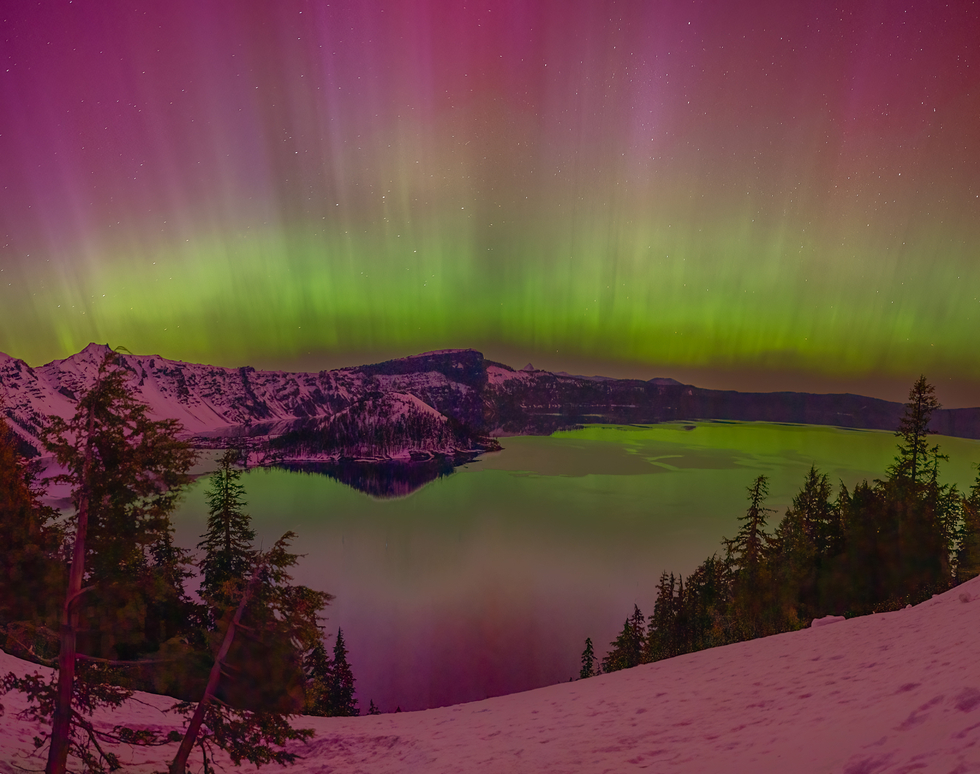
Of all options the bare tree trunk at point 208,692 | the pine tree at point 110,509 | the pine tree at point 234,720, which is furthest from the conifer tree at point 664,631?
the pine tree at point 110,509

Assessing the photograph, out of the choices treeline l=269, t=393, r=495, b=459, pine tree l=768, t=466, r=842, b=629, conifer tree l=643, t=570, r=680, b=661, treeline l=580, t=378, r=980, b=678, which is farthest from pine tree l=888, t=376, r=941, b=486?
treeline l=269, t=393, r=495, b=459

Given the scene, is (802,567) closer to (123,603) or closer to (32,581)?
(123,603)

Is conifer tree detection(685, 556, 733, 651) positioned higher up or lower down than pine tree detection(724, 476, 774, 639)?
lower down

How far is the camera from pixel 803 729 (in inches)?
222

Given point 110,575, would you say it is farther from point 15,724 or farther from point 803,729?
point 803,729

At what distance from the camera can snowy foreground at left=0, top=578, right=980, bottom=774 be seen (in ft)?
14.9

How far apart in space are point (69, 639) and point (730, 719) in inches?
419

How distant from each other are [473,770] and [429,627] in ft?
191

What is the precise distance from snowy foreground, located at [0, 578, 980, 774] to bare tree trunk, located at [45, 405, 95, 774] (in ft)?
3.32

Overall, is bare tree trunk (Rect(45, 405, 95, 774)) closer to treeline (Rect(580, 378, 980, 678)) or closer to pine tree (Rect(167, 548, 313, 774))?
pine tree (Rect(167, 548, 313, 774))

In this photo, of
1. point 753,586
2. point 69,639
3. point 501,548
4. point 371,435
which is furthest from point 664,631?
point 371,435

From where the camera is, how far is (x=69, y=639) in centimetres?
697

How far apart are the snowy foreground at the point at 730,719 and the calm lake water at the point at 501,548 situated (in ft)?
128

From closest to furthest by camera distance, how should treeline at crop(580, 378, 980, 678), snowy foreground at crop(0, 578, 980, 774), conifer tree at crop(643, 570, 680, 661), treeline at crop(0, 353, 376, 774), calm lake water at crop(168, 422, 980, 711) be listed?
snowy foreground at crop(0, 578, 980, 774)
treeline at crop(0, 353, 376, 774)
treeline at crop(580, 378, 980, 678)
conifer tree at crop(643, 570, 680, 661)
calm lake water at crop(168, 422, 980, 711)
